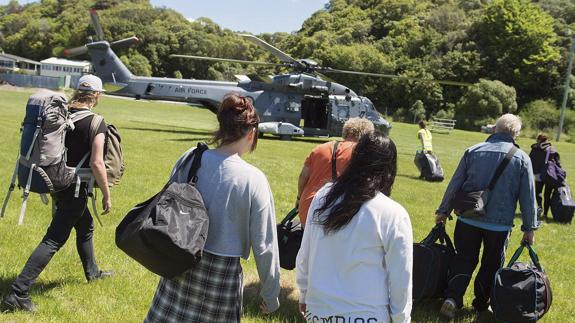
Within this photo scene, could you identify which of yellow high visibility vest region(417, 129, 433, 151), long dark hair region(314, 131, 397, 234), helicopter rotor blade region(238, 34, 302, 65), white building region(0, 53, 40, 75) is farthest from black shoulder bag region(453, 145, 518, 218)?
white building region(0, 53, 40, 75)

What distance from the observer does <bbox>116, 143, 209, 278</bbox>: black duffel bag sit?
230 cm

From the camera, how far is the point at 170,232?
229 cm

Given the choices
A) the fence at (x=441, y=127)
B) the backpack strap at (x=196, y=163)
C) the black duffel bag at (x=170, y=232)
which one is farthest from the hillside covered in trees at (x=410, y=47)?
the black duffel bag at (x=170, y=232)

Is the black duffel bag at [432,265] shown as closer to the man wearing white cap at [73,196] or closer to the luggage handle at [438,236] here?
the luggage handle at [438,236]

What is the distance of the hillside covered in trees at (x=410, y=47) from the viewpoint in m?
53.4

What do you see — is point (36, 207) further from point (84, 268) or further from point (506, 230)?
point (506, 230)

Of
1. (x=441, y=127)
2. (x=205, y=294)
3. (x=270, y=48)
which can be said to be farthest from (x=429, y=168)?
(x=441, y=127)

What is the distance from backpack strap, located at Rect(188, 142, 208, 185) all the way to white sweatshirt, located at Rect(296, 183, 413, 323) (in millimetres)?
A: 742

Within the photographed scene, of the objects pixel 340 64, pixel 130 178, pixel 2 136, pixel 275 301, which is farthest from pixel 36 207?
pixel 340 64

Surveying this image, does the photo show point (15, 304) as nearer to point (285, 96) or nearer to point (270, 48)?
point (270, 48)

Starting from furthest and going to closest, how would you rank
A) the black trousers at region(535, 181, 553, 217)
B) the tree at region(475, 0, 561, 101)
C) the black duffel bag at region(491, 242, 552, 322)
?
the tree at region(475, 0, 561, 101) → the black trousers at region(535, 181, 553, 217) → the black duffel bag at region(491, 242, 552, 322)

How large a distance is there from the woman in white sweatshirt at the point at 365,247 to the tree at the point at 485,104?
4792cm

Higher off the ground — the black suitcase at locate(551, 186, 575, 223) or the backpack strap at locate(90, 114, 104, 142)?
the backpack strap at locate(90, 114, 104, 142)

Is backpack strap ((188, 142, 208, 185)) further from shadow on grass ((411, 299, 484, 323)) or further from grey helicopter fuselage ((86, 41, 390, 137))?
grey helicopter fuselage ((86, 41, 390, 137))
